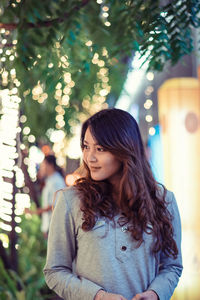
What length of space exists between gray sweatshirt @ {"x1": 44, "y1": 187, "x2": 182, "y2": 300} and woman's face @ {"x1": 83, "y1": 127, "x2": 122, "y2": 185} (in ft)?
0.38

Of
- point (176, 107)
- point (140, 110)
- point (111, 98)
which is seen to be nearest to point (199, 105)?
point (176, 107)

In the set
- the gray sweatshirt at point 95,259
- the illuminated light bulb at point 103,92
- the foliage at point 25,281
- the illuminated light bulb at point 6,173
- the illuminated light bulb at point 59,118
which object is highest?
the illuminated light bulb at point 103,92

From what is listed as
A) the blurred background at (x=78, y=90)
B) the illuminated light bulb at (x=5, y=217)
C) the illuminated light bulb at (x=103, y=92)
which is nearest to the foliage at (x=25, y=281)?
the blurred background at (x=78, y=90)

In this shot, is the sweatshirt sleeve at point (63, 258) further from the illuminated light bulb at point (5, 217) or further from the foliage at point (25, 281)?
the foliage at point (25, 281)

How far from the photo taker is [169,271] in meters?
1.53

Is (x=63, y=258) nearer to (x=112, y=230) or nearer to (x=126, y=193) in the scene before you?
(x=112, y=230)

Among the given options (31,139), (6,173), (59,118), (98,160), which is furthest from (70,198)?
(59,118)

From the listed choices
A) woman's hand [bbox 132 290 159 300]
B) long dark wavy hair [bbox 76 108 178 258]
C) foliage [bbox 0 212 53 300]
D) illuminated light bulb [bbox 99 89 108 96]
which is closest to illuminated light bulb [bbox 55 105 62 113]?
illuminated light bulb [bbox 99 89 108 96]

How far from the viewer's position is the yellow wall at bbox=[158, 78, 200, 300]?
11.3 feet

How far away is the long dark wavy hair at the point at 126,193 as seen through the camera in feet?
4.80

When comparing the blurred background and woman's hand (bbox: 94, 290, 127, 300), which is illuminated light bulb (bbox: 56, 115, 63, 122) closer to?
the blurred background

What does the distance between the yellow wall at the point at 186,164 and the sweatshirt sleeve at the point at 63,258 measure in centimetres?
211

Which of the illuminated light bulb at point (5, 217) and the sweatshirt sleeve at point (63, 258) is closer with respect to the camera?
the sweatshirt sleeve at point (63, 258)

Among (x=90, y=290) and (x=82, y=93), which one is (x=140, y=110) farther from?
(x=90, y=290)
